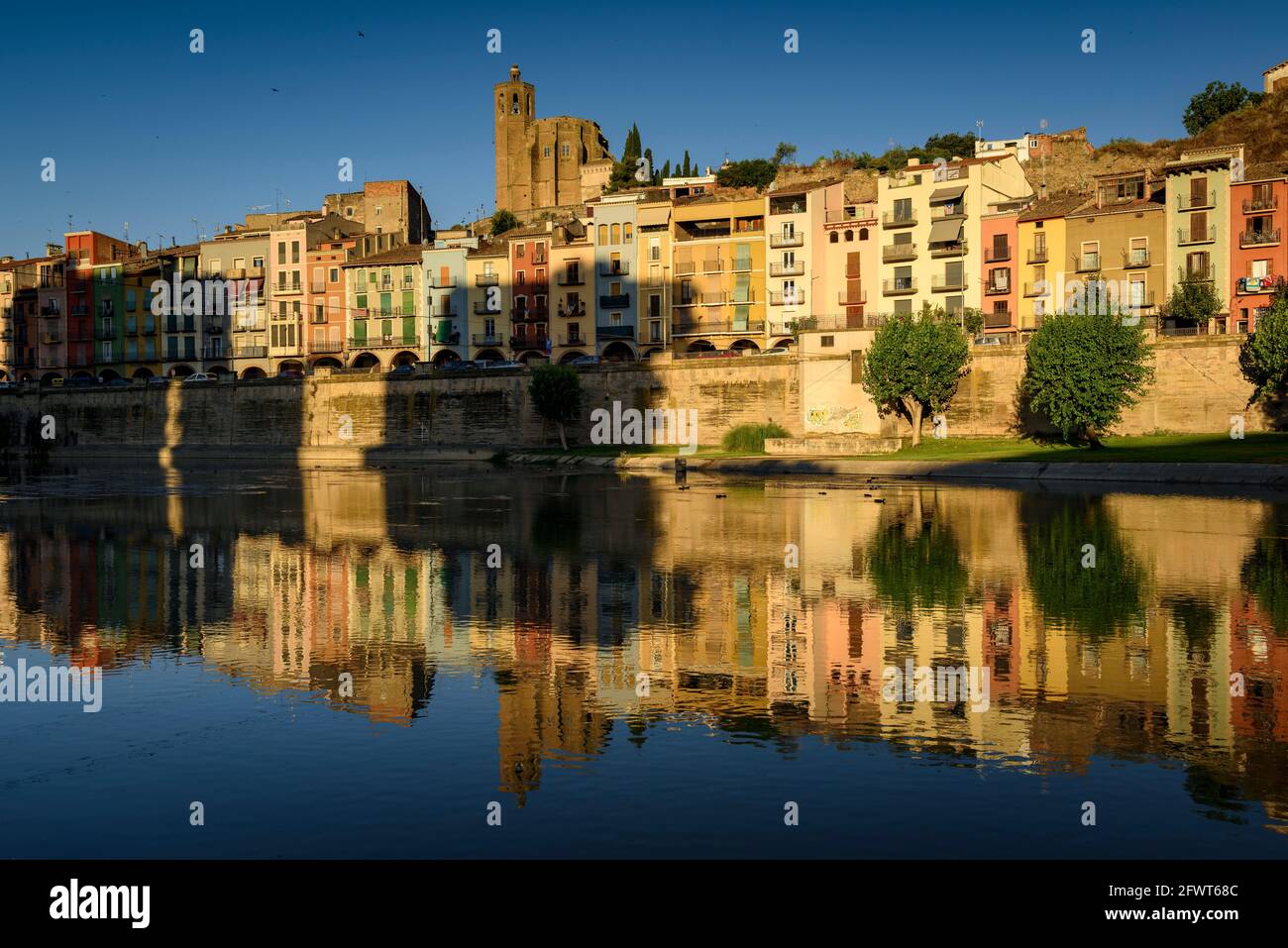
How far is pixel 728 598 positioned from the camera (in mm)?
21812

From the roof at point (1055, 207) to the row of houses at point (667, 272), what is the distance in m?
0.23

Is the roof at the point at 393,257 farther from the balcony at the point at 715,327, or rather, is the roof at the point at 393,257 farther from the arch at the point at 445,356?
the balcony at the point at 715,327

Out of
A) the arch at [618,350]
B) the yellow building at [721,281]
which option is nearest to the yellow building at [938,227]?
the yellow building at [721,281]

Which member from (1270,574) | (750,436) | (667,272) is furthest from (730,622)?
(667,272)

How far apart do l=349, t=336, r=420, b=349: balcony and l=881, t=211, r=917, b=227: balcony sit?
44.6 meters

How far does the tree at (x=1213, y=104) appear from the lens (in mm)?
122938

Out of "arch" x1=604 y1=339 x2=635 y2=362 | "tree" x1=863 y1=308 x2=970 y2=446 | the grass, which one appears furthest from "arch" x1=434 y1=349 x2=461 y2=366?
the grass

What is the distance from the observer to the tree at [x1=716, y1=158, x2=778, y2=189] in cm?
13238

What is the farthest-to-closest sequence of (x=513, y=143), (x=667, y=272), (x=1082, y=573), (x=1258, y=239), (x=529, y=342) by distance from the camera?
(x=513, y=143) < (x=529, y=342) < (x=667, y=272) < (x=1258, y=239) < (x=1082, y=573)

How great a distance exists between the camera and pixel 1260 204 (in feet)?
260

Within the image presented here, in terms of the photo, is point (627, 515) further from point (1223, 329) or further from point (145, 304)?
point (145, 304)

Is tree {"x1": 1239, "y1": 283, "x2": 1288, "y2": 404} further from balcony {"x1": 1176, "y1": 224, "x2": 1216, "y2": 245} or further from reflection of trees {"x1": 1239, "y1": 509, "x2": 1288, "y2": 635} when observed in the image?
reflection of trees {"x1": 1239, "y1": 509, "x2": 1288, "y2": 635}

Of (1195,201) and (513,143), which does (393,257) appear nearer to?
(513,143)

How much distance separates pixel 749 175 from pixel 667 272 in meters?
33.7
